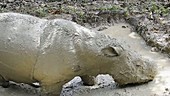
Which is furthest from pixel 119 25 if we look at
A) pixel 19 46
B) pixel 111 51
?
pixel 19 46

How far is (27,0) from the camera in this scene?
5.66 meters

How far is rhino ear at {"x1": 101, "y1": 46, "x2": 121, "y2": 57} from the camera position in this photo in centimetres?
288

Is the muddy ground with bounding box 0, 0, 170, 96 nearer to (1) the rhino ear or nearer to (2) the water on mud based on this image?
(2) the water on mud

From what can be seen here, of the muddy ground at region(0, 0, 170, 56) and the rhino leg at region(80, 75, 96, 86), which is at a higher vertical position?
the muddy ground at region(0, 0, 170, 56)

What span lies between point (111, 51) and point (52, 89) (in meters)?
0.51

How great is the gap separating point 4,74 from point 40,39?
0.41m

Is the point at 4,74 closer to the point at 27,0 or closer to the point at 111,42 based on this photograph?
the point at 111,42

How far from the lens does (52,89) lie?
2896mm

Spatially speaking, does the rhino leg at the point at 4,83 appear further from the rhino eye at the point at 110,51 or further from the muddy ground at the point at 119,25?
the rhino eye at the point at 110,51

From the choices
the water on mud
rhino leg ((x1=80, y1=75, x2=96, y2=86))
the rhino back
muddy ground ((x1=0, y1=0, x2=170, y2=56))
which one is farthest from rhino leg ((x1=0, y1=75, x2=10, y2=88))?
muddy ground ((x1=0, y1=0, x2=170, y2=56))

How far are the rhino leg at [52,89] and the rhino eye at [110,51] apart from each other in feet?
1.19

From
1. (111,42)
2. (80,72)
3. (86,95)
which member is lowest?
(86,95)

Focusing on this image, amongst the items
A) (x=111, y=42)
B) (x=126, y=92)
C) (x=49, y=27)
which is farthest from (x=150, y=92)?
(x=49, y=27)

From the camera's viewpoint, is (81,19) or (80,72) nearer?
(80,72)
